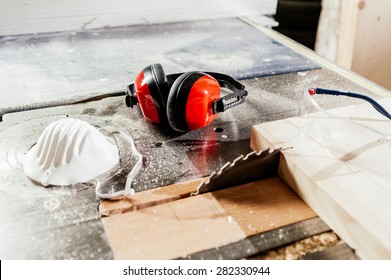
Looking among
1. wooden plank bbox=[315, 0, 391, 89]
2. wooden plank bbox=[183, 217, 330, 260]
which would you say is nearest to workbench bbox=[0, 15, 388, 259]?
wooden plank bbox=[183, 217, 330, 260]

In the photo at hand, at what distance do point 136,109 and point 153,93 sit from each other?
18 centimetres

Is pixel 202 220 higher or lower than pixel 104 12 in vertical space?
lower

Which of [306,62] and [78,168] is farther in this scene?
[306,62]

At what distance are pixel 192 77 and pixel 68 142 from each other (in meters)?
0.29

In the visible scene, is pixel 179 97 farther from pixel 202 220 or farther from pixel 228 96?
pixel 202 220

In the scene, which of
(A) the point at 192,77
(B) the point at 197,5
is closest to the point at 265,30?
(B) the point at 197,5

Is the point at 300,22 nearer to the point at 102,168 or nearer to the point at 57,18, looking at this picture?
the point at 57,18

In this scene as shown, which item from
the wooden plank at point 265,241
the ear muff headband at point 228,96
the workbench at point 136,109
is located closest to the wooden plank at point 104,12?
the workbench at point 136,109

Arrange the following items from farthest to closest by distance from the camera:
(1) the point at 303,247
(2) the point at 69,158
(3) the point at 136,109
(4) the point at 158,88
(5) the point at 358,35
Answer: (5) the point at 358,35, (3) the point at 136,109, (4) the point at 158,88, (2) the point at 69,158, (1) the point at 303,247

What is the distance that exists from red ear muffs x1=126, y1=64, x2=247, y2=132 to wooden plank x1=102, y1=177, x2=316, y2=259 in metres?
0.19

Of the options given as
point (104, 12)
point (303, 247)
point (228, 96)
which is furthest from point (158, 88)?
point (104, 12)

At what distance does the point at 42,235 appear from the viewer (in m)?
0.62

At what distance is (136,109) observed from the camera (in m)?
1.03

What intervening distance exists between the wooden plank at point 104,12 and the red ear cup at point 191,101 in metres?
1.09
